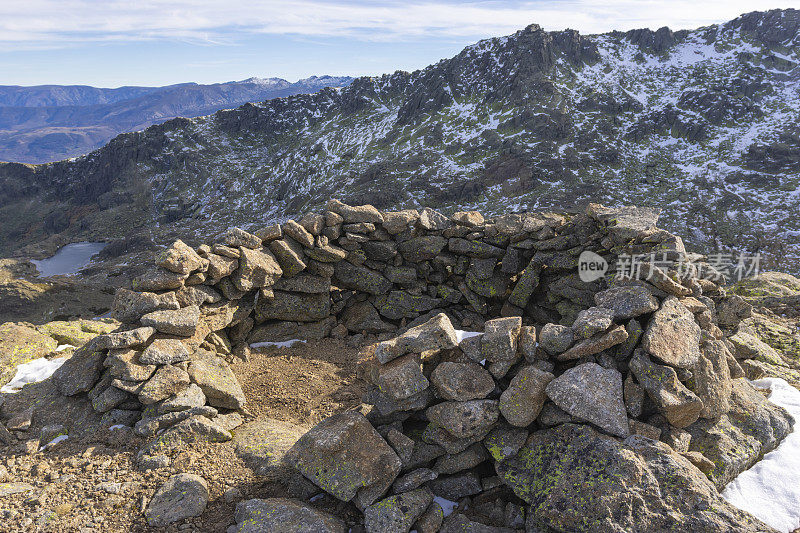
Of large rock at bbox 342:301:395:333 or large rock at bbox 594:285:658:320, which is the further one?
large rock at bbox 342:301:395:333

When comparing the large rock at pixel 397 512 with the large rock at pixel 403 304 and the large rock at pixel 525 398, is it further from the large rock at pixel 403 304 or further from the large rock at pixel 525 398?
the large rock at pixel 403 304

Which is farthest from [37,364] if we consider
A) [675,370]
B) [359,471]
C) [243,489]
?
[675,370]

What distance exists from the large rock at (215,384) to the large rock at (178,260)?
303 cm

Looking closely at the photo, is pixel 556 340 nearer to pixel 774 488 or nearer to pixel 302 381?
pixel 774 488

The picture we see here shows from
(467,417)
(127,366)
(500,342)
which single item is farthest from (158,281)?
(500,342)

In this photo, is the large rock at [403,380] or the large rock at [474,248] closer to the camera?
the large rock at [403,380]

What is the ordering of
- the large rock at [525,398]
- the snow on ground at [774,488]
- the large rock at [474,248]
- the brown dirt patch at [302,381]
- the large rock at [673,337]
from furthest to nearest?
the large rock at [474,248] → the brown dirt patch at [302,381] → the large rock at [673,337] → the large rock at [525,398] → the snow on ground at [774,488]

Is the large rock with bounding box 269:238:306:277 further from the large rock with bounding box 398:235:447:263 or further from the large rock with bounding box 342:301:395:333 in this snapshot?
the large rock with bounding box 398:235:447:263

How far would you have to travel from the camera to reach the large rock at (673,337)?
357 inches

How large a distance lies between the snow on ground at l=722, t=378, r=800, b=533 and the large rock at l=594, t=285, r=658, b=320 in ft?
12.8

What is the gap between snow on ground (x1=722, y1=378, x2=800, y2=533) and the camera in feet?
25.8

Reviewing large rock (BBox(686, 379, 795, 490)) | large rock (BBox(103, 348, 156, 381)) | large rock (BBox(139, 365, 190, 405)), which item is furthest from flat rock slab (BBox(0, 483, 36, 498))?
large rock (BBox(686, 379, 795, 490))

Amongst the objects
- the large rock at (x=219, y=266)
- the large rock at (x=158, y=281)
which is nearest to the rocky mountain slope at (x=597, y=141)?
the large rock at (x=219, y=266)

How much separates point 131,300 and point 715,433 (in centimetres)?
1644
